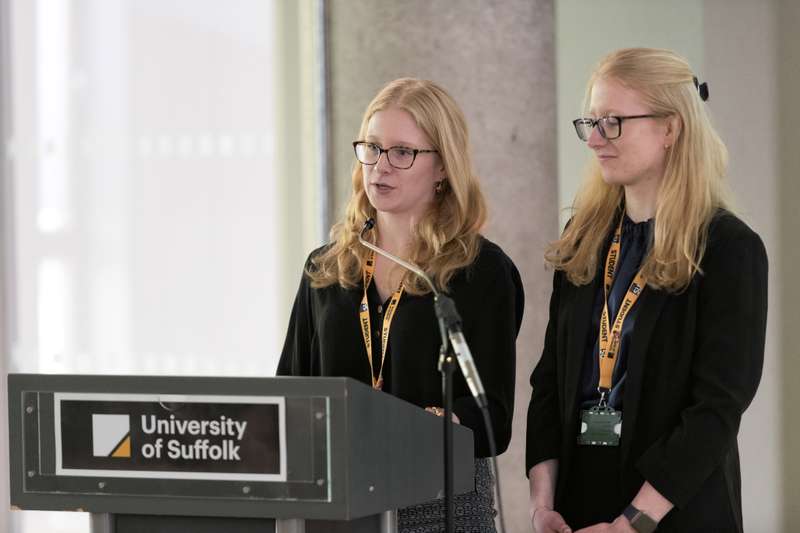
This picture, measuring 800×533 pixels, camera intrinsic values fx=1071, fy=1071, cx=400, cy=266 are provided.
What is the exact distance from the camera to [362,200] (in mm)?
2891

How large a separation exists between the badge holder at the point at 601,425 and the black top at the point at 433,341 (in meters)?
0.18

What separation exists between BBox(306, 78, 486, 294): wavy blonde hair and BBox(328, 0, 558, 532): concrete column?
6.78 ft

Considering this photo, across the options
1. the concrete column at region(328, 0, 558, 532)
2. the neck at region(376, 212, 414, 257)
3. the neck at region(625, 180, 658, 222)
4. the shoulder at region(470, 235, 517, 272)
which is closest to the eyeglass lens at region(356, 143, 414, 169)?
the neck at region(376, 212, 414, 257)

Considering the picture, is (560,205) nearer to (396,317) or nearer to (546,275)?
(546,275)

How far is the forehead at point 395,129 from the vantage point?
8.85 ft

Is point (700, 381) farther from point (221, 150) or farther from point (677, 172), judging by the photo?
point (221, 150)

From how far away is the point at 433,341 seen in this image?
254cm

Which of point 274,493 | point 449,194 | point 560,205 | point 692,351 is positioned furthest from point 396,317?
point 560,205

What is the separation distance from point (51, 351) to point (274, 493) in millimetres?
4315

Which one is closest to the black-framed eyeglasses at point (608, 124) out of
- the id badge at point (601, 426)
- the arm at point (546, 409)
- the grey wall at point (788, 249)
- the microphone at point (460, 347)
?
the arm at point (546, 409)

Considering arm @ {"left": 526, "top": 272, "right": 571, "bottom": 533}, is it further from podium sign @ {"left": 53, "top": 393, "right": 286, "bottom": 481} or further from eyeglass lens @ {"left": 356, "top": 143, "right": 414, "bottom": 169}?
podium sign @ {"left": 53, "top": 393, "right": 286, "bottom": 481}

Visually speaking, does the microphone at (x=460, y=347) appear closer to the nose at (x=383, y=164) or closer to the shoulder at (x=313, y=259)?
the nose at (x=383, y=164)

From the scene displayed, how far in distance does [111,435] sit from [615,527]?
1.15m

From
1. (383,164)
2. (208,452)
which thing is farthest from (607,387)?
(208,452)
